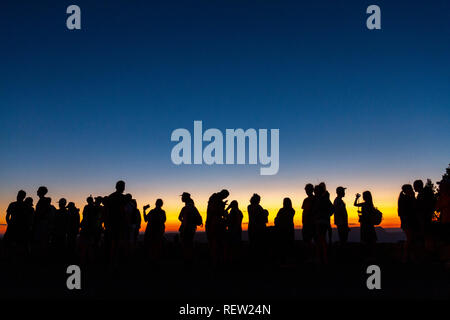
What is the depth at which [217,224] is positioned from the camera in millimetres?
10305

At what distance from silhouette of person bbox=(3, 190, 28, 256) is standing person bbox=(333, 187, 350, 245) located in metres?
8.04

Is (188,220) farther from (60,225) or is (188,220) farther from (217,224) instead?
(60,225)

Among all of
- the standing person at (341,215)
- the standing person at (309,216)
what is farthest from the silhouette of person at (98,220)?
the standing person at (341,215)

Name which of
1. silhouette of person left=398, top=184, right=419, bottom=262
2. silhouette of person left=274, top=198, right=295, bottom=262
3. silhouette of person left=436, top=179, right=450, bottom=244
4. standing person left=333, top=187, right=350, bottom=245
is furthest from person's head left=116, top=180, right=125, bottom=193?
silhouette of person left=436, top=179, right=450, bottom=244

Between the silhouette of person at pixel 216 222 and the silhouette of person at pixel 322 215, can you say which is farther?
the silhouette of person at pixel 216 222

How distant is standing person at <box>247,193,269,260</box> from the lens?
1124cm

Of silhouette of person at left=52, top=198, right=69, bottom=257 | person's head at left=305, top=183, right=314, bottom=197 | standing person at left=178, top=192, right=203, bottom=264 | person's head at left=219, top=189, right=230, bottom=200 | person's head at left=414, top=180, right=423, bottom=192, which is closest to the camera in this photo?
person's head at left=305, top=183, right=314, bottom=197

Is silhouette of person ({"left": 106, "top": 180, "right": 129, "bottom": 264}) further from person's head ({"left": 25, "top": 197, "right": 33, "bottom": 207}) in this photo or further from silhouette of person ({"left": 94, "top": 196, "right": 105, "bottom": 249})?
person's head ({"left": 25, "top": 197, "right": 33, "bottom": 207})

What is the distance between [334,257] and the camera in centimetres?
1193

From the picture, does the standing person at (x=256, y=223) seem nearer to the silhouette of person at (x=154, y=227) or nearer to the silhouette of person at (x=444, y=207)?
the silhouette of person at (x=154, y=227)

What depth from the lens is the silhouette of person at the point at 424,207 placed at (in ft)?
33.9

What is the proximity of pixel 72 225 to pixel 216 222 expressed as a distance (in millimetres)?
5014

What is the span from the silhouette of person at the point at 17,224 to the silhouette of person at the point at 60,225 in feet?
3.74
